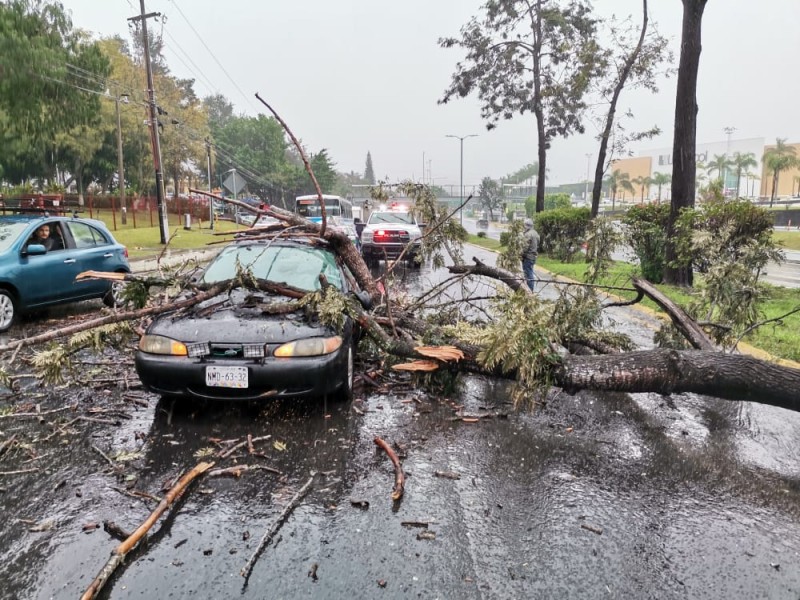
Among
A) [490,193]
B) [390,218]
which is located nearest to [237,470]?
[390,218]

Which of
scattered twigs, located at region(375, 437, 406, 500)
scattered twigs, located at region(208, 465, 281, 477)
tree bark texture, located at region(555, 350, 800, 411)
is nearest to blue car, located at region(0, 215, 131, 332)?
scattered twigs, located at region(208, 465, 281, 477)

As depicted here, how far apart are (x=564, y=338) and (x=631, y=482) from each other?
210cm

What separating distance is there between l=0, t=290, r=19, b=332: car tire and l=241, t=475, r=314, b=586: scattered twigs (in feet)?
20.2

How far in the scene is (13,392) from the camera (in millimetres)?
4980

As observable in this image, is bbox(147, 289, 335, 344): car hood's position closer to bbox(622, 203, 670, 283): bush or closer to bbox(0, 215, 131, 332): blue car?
bbox(0, 215, 131, 332): blue car

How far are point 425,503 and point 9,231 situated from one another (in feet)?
25.4

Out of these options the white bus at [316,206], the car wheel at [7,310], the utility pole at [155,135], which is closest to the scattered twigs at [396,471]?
the car wheel at [7,310]

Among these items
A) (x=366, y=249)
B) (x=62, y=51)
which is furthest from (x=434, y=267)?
(x=62, y=51)

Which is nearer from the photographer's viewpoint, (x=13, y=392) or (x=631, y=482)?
(x=631, y=482)

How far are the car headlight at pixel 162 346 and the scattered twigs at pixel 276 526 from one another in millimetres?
1476

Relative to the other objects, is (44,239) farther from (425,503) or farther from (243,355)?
(425,503)

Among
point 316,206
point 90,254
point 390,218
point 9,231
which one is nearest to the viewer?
point 9,231

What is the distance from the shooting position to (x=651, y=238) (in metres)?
12.4

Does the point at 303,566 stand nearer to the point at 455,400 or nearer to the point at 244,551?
the point at 244,551
